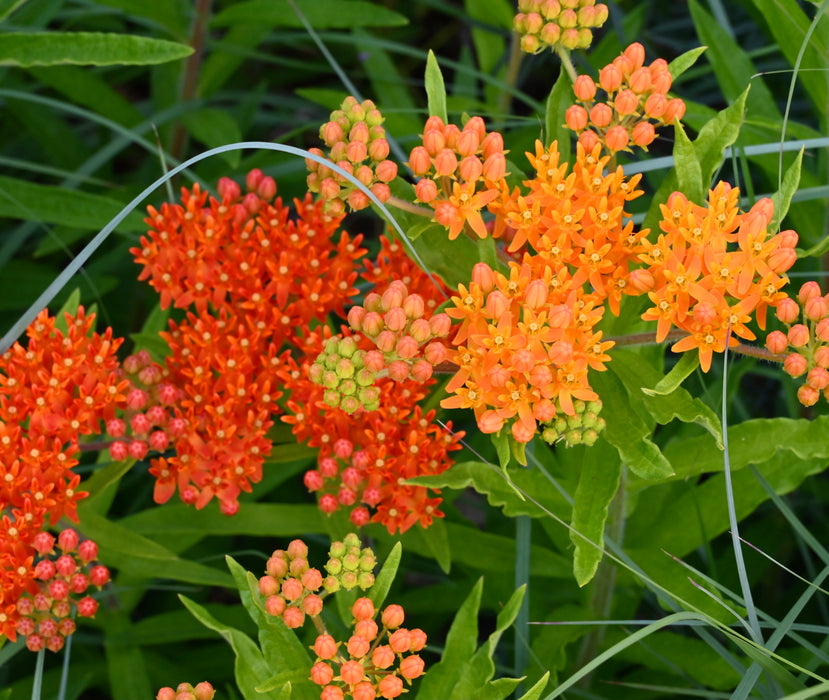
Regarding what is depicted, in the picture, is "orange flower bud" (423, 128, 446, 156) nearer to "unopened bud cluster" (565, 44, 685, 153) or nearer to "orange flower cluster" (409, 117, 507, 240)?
"orange flower cluster" (409, 117, 507, 240)

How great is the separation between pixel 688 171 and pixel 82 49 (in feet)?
5.09

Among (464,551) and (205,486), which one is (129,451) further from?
(464,551)

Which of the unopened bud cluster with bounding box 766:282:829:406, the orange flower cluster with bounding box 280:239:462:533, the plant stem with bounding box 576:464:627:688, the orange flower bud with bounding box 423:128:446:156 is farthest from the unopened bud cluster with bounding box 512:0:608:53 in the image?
the plant stem with bounding box 576:464:627:688

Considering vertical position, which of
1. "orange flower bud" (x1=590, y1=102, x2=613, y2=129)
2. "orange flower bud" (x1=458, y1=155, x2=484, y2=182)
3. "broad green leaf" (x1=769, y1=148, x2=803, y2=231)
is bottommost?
"broad green leaf" (x1=769, y1=148, x2=803, y2=231)

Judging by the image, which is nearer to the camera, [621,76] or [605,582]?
[621,76]

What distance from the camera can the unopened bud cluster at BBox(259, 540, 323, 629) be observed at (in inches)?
68.9

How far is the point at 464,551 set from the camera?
2465mm

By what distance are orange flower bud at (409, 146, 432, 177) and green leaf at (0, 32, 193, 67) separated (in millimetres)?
917

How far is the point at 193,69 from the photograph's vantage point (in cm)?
335

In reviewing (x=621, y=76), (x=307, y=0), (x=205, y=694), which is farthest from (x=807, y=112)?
(x=205, y=694)

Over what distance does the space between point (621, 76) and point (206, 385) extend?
3.74 feet

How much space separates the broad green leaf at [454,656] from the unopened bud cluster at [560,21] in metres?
1.15

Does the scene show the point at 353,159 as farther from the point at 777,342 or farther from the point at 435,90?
the point at 777,342

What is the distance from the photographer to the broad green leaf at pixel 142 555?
7.25ft
